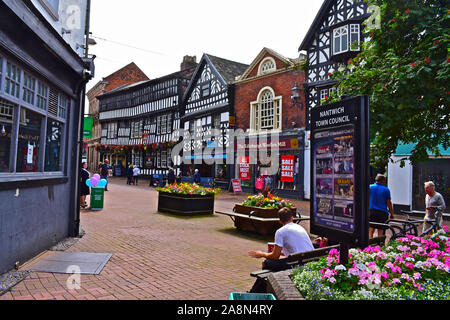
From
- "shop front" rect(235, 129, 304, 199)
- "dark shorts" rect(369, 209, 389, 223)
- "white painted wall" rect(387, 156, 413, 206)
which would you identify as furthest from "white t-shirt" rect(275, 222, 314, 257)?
"shop front" rect(235, 129, 304, 199)

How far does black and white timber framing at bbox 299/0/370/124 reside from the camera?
18000mm

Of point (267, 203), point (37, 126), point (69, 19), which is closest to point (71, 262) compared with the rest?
point (37, 126)

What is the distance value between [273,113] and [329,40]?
18.5 ft

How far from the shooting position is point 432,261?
374 cm

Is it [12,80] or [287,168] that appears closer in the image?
[12,80]

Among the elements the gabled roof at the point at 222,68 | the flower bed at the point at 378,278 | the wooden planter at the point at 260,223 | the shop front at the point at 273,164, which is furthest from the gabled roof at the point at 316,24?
the flower bed at the point at 378,278

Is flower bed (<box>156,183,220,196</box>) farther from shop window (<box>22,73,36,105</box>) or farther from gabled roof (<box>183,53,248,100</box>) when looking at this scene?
gabled roof (<box>183,53,248,100</box>)

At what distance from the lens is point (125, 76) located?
5278 cm

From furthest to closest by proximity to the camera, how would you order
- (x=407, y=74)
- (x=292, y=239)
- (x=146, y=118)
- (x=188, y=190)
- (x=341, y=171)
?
(x=146, y=118) < (x=188, y=190) < (x=407, y=74) < (x=292, y=239) < (x=341, y=171)

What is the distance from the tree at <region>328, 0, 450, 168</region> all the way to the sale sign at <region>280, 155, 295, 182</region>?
48.1 ft

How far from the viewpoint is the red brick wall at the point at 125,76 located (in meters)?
51.0

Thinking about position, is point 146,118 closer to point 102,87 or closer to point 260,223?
point 102,87
